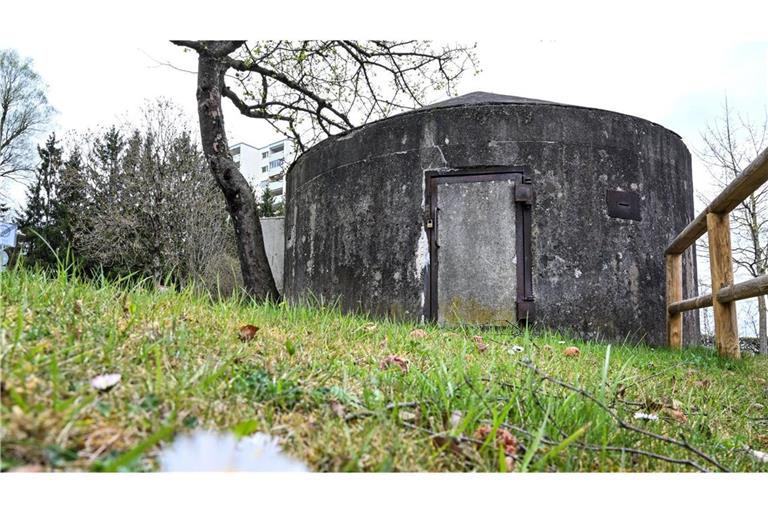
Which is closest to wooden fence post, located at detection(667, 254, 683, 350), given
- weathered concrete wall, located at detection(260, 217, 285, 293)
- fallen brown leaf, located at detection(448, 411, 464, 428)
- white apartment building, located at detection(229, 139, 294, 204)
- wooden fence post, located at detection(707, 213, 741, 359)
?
wooden fence post, located at detection(707, 213, 741, 359)

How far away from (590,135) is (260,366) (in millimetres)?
4854

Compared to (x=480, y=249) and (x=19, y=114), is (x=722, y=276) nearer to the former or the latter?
(x=480, y=249)

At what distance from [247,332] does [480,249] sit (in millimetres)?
3633

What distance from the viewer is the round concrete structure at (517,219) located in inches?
205

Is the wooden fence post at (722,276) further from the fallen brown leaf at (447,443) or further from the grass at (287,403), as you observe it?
the fallen brown leaf at (447,443)

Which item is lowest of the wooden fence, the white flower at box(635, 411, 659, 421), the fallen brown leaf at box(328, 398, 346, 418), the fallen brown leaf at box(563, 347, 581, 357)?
the white flower at box(635, 411, 659, 421)

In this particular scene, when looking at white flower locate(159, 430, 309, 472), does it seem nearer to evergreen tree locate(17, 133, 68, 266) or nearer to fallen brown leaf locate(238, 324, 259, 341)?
fallen brown leaf locate(238, 324, 259, 341)

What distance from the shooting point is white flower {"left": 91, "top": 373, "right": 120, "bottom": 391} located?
3.05 ft

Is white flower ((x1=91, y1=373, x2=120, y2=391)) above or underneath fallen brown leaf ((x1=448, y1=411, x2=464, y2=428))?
above

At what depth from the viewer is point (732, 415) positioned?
2.19 meters

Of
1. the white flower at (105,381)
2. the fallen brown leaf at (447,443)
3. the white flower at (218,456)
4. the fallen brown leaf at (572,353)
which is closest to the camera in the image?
the white flower at (218,456)

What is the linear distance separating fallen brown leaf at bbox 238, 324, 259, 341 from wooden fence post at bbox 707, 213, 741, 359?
329 centimetres

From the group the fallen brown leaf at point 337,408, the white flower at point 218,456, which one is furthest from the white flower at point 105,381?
the fallen brown leaf at point 337,408

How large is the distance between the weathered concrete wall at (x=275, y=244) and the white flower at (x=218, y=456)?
8741 mm
